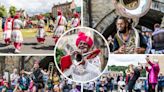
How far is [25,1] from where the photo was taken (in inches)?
115

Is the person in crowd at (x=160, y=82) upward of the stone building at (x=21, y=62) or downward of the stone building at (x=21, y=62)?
downward

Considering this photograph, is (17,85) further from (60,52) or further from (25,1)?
(25,1)

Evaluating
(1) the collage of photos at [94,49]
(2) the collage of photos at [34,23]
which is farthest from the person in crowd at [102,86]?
(2) the collage of photos at [34,23]

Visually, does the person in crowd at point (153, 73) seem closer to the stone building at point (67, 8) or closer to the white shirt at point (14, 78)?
the stone building at point (67, 8)

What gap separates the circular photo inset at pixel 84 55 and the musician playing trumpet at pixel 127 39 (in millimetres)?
100

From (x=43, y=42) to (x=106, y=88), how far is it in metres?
0.61

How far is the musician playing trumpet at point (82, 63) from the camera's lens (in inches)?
111

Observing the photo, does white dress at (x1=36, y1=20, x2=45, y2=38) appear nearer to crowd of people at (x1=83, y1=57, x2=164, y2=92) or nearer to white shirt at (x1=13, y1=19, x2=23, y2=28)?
white shirt at (x1=13, y1=19, x2=23, y2=28)

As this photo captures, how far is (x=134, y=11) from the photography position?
2836mm

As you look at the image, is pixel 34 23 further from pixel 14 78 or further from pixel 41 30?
pixel 14 78

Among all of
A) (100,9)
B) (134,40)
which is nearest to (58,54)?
(100,9)

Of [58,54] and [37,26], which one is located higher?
[37,26]

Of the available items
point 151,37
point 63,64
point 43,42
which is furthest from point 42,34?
point 151,37

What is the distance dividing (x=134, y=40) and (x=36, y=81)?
0.83m
